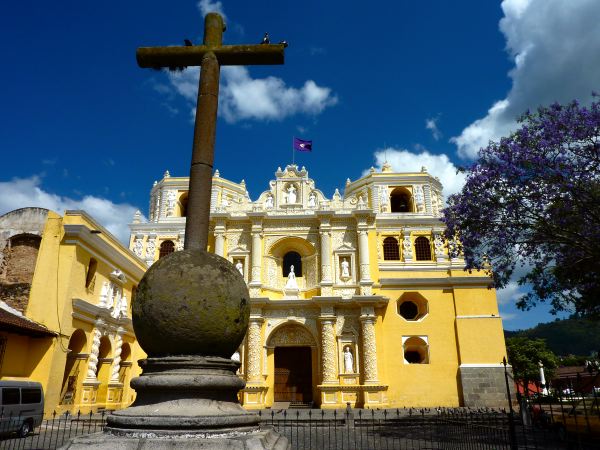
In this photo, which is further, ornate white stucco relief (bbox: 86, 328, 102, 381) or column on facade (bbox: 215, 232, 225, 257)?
column on facade (bbox: 215, 232, 225, 257)

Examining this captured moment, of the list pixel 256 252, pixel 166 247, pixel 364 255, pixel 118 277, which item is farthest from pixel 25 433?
pixel 166 247

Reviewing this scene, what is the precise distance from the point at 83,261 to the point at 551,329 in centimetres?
8950

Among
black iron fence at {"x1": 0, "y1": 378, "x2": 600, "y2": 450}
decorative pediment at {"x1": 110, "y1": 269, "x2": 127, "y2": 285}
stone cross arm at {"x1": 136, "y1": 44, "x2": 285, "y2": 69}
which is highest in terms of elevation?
decorative pediment at {"x1": 110, "y1": 269, "x2": 127, "y2": 285}

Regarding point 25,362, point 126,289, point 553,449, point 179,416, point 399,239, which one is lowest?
point 553,449

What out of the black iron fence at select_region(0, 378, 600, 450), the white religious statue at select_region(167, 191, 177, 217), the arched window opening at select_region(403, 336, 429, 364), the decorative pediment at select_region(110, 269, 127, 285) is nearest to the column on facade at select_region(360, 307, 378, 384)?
the arched window opening at select_region(403, 336, 429, 364)

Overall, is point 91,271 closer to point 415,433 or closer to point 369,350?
point 369,350

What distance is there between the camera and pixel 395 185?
28984 mm

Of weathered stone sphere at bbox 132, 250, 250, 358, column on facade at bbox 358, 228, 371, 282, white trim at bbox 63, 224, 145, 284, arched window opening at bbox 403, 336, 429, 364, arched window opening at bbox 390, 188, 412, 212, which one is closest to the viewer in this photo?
weathered stone sphere at bbox 132, 250, 250, 358

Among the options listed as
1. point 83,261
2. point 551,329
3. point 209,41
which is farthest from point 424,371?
point 551,329

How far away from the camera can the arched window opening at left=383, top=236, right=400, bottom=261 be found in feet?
84.6

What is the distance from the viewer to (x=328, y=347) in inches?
773

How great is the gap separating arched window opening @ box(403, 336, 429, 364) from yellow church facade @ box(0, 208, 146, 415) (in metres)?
12.4

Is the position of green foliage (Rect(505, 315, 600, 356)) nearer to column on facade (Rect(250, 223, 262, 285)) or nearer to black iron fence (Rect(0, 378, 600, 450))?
column on facade (Rect(250, 223, 262, 285))

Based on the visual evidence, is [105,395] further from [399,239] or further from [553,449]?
[399,239]
